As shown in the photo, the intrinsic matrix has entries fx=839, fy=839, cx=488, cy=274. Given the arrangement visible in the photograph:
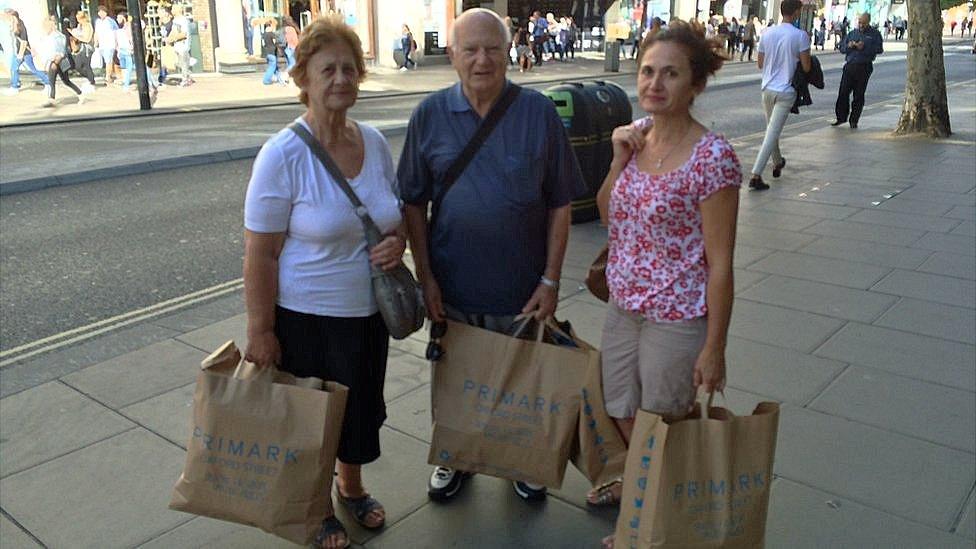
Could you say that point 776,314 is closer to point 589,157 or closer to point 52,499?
point 589,157

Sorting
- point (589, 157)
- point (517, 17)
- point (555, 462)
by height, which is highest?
point (517, 17)

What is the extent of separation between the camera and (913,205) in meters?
8.23

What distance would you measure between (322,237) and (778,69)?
7708 millimetres

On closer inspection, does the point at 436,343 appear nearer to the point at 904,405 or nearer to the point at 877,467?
the point at 877,467

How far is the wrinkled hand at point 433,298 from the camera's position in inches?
113

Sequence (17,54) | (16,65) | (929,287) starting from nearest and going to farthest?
1. (929,287)
2. (16,65)
3. (17,54)

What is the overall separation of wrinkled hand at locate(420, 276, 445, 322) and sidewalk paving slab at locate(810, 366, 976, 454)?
1.97 m

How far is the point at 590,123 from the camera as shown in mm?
7219

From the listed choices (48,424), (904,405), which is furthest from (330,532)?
(904,405)

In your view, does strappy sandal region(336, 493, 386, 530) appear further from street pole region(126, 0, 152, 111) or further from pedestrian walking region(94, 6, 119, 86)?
pedestrian walking region(94, 6, 119, 86)

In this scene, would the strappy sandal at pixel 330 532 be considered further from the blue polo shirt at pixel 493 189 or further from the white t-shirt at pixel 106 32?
the white t-shirt at pixel 106 32

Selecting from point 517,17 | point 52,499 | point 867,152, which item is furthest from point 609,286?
point 517,17

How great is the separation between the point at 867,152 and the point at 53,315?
10259mm

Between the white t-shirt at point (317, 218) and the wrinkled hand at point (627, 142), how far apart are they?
71 centimetres
